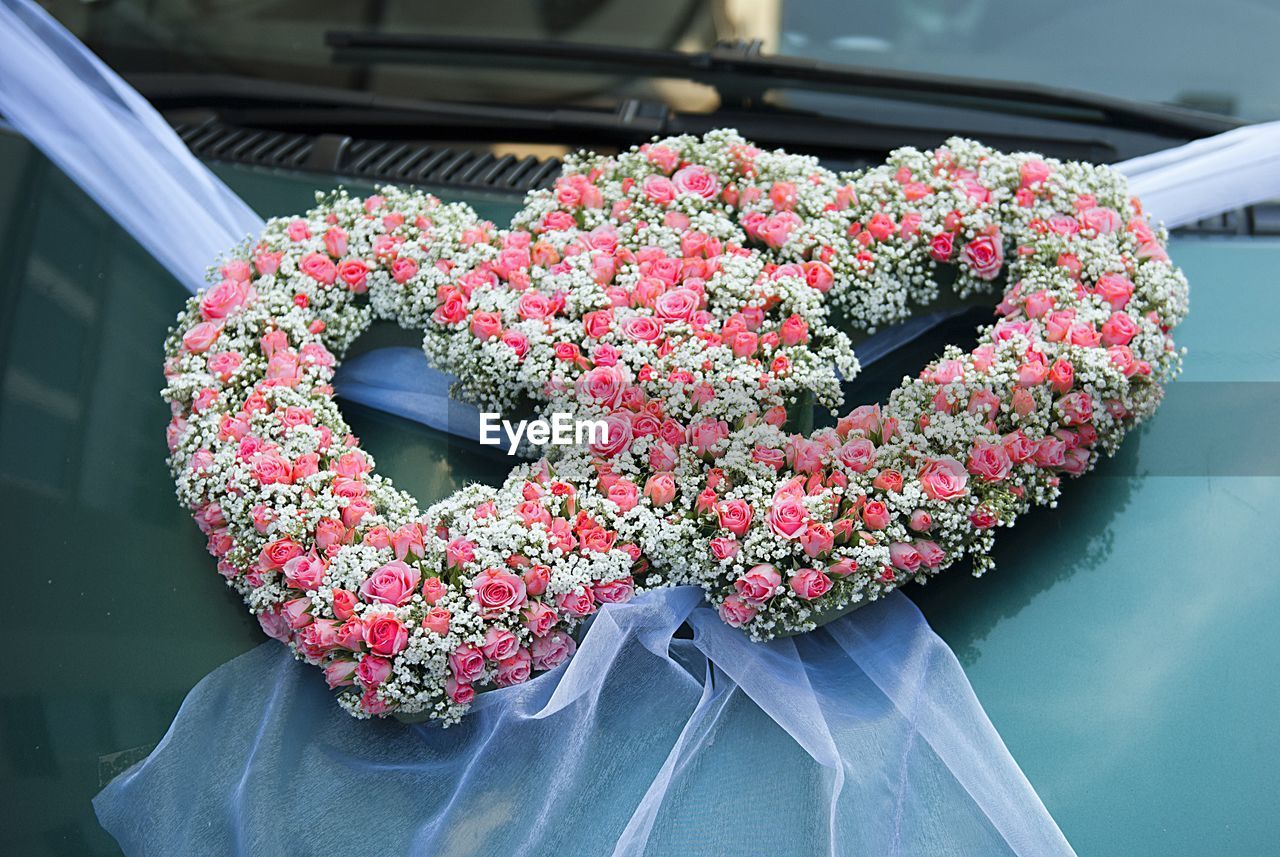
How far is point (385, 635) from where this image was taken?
5.82ft

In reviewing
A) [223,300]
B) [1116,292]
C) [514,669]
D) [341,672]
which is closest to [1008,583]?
[1116,292]

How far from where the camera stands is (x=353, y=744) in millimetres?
1834

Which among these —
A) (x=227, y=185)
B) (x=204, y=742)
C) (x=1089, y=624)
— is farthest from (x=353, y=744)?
(x=227, y=185)

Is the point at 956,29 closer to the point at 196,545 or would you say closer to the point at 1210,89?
the point at 1210,89

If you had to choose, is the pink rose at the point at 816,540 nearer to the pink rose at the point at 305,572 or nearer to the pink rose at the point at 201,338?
the pink rose at the point at 305,572

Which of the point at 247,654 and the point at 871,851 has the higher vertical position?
the point at 247,654

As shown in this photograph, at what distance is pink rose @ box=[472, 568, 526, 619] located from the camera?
70.7 inches

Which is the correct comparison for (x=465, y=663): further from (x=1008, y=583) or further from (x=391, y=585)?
(x=1008, y=583)

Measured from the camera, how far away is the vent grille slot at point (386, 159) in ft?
8.54

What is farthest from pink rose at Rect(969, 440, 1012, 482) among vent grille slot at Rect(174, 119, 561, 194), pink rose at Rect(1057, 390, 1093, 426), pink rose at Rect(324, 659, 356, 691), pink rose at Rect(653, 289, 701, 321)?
vent grille slot at Rect(174, 119, 561, 194)

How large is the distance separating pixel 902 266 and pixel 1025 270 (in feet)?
0.62

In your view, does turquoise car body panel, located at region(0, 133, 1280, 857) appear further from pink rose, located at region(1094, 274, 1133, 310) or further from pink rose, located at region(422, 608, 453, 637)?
pink rose, located at region(422, 608, 453, 637)

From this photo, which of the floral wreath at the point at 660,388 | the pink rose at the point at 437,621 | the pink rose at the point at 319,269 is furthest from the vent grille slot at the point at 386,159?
the pink rose at the point at 437,621

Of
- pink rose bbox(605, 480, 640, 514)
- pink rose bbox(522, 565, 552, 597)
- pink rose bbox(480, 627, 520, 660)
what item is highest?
pink rose bbox(605, 480, 640, 514)
